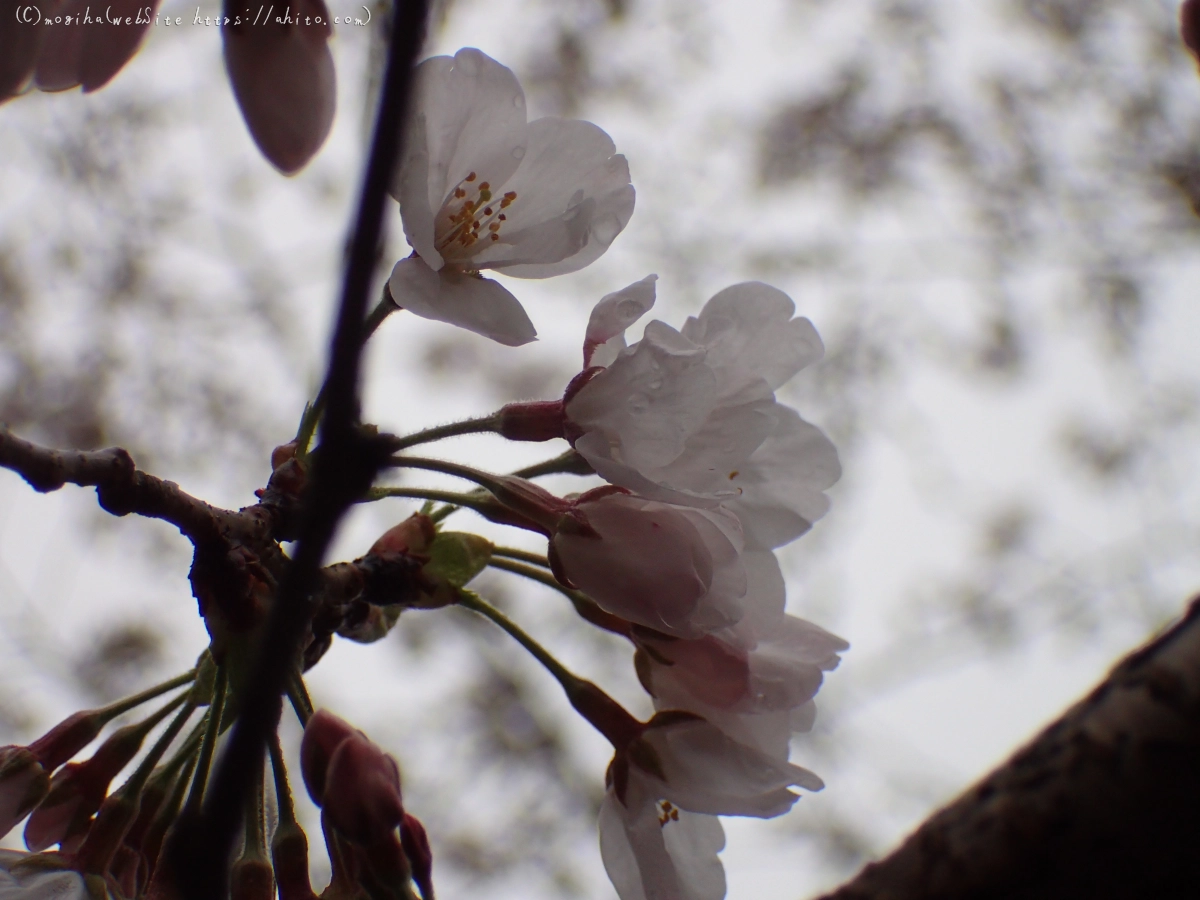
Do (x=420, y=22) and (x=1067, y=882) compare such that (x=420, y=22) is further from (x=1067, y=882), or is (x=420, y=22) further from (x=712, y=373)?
(x=1067, y=882)

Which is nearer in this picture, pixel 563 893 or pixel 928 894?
pixel 928 894

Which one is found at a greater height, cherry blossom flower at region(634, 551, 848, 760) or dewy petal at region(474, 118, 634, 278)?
dewy petal at region(474, 118, 634, 278)

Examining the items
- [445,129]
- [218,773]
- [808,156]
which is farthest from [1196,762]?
[808,156]

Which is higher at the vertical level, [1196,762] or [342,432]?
[342,432]

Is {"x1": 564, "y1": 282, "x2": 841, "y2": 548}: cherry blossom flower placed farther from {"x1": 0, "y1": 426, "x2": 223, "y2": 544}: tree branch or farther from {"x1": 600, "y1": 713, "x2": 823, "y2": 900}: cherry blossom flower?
{"x1": 0, "y1": 426, "x2": 223, "y2": 544}: tree branch

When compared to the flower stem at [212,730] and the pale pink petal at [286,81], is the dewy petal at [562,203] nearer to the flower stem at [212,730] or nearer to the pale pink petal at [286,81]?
the pale pink petal at [286,81]

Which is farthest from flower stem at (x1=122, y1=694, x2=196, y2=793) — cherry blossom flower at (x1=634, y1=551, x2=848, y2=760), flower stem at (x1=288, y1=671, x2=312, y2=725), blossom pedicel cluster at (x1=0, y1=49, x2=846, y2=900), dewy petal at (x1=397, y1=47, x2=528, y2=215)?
dewy petal at (x1=397, y1=47, x2=528, y2=215)
